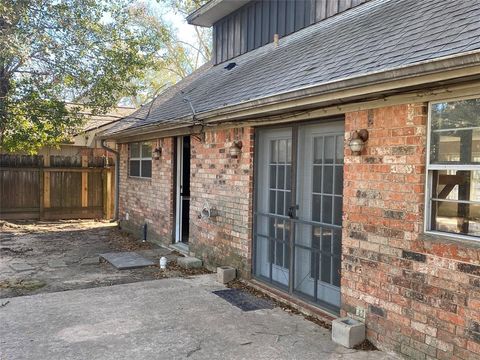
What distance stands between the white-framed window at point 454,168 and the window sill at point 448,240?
0.06 meters

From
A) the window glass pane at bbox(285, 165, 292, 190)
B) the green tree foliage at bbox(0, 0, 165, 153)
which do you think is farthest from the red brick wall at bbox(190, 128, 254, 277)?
the green tree foliage at bbox(0, 0, 165, 153)

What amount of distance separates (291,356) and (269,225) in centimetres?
237

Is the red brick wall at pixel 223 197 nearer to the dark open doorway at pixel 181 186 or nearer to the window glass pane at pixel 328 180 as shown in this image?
the dark open doorway at pixel 181 186

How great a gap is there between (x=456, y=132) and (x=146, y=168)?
8.43 m

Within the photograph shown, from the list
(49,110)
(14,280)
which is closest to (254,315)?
(14,280)

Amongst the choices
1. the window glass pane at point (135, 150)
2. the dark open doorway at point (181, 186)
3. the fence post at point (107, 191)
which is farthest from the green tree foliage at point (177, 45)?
the dark open doorway at point (181, 186)

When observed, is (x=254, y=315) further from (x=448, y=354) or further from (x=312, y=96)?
(x=312, y=96)

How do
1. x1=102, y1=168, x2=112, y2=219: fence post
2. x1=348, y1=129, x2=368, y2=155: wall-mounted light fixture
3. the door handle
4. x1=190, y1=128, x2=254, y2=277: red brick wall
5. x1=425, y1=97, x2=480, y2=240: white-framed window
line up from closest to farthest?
x1=425, y1=97, x2=480, y2=240: white-framed window, x1=348, y1=129, x2=368, y2=155: wall-mounted light fixture, the door handle, x1=190, y1=128, x2=254, y2=277: red brick wall, x1=102, y1=168, x2=112, y2=219: fence post

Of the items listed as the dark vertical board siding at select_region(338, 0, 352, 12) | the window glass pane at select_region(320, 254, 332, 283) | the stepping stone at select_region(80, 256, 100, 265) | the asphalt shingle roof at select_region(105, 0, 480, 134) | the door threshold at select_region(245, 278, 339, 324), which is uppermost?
the dark vertical board siding at select_region(338, 0, 352, 12)

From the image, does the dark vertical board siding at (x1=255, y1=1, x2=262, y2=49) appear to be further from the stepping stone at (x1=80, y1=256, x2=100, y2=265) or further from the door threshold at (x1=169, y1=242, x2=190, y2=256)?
the stepping stone at (x1=80, y1=256, x2=100, y2=265)

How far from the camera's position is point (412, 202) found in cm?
401

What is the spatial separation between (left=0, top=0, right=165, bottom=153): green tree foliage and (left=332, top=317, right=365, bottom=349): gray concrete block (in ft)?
32.0

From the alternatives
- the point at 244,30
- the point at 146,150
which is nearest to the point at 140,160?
the point at 146,150

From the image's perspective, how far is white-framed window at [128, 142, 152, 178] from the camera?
10.9 m
